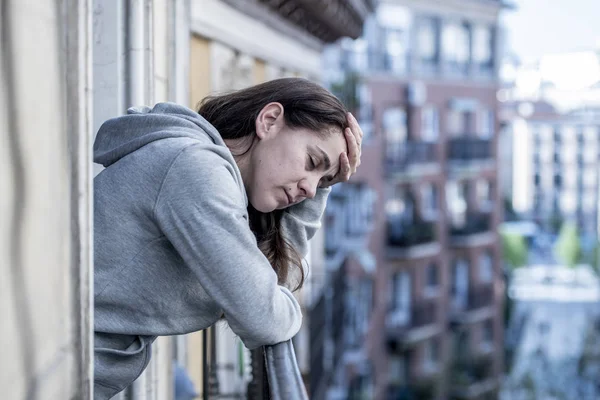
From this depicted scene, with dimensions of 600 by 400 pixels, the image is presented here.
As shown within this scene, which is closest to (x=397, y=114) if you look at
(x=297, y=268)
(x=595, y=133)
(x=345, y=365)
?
(x=345, y=365)

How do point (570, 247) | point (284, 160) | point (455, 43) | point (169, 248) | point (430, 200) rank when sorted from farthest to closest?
point (570, 247), point (455, 43), point (430, 200), point (284, 160), point (169, 248)

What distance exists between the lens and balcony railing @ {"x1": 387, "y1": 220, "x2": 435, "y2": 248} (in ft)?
72.0

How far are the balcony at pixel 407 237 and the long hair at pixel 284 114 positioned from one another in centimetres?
1979

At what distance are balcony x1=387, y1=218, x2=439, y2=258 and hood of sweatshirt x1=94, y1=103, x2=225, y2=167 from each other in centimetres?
2012

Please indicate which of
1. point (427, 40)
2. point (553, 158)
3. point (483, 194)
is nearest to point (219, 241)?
point (427, 40)

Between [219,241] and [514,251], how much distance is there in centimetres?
4466

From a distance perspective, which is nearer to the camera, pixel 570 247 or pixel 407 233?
pixel 407 233

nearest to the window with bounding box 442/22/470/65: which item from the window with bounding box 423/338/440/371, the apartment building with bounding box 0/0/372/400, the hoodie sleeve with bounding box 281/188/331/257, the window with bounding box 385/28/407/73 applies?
the window with bounding box 385/28/407/73

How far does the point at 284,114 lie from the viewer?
2.03 meters

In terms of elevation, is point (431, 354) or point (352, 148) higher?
point (352, 148)

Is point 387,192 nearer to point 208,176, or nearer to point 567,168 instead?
point 208,176

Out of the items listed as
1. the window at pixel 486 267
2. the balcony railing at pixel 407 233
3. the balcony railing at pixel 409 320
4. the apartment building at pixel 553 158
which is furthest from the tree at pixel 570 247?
the balcony railing at pixel 407 233

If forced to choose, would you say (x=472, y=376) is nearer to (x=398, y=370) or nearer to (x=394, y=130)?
(x=398, y=370)

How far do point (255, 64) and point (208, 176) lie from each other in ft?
17.9
